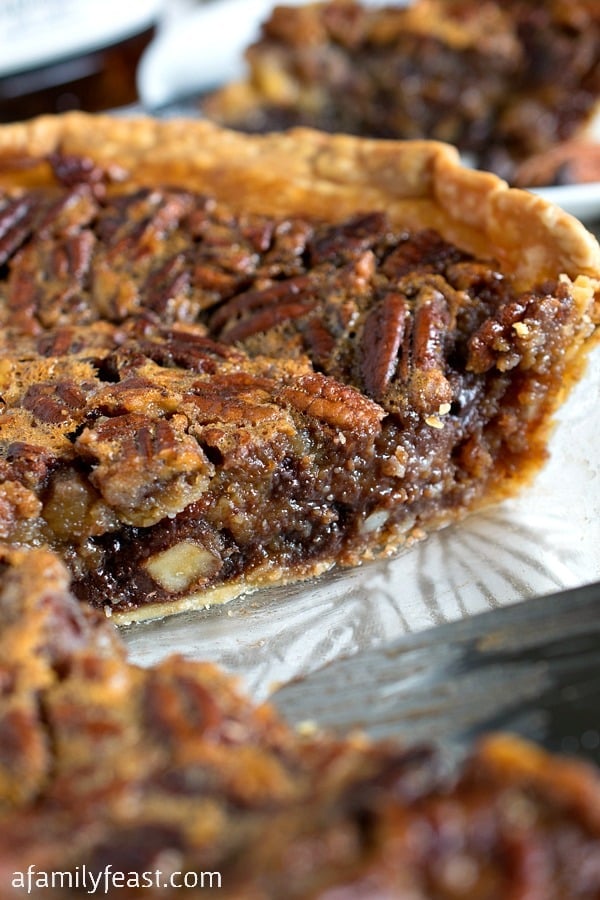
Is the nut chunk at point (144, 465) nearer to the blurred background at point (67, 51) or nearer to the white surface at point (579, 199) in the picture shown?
the white surface at point (579, 199)

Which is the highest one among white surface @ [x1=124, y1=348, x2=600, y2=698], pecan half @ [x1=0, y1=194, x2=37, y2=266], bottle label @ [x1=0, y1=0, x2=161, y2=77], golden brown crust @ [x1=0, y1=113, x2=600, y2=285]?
bottle label @ [x1=0, y1=0, x2=161, y2=77]

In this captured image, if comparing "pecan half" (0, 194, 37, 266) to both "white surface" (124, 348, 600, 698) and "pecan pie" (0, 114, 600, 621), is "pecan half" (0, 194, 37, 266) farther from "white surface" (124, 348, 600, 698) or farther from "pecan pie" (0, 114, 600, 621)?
"white surface" (124, 348, 600, 698)

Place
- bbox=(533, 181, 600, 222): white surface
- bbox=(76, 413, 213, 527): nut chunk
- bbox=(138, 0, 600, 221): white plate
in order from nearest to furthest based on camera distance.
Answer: bbox=(76, 413, 213, 527): nut chunk
bbox=(533, 181, 600, 222): white surface
bbox=(138, 0, 600, 221): white plate

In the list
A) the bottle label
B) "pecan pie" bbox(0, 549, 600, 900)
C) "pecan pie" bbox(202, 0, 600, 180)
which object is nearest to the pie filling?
"pecan pie" bbox(0, 549, 600, 900)

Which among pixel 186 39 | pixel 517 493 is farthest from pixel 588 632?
pixel 186 39

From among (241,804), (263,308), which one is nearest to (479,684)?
(241,804)

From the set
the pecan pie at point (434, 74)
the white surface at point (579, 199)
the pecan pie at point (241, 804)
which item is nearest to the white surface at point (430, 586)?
the pecan pie at point (241, 804)
